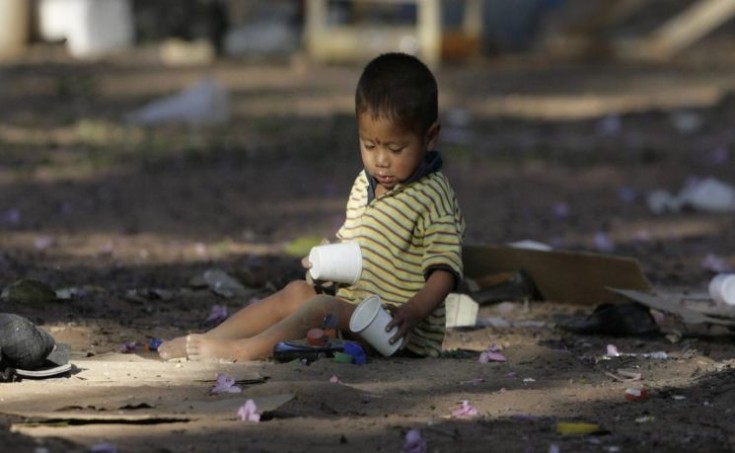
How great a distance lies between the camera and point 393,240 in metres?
4.91

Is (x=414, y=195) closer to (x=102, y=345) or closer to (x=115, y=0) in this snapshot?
(x=102, y=345)

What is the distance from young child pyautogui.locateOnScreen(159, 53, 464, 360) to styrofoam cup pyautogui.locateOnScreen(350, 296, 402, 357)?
31 millimetres

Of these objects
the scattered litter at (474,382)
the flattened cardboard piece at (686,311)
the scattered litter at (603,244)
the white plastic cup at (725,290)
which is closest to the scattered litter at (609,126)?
the scattered litter at (603,244)

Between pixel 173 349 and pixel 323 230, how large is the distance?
11.9 feet

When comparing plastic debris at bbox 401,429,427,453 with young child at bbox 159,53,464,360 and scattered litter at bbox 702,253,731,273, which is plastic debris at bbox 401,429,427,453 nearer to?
young child at bbox 159,53,464,360

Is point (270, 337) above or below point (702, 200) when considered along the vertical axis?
above

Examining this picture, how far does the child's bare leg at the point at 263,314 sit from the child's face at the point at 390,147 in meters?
0.45

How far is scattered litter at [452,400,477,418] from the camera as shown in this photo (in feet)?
13.4

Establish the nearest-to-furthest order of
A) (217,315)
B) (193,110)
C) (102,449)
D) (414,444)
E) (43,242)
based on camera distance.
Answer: (102,449), (414,444), (217,315), (43,242), (193,110)

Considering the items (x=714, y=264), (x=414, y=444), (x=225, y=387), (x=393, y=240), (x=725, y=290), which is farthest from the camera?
(x=714, y=264)

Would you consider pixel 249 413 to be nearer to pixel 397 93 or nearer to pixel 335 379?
pixel 335 379

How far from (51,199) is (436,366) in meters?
4.88

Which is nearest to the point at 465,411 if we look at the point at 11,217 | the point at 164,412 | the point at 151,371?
the point at 164,412

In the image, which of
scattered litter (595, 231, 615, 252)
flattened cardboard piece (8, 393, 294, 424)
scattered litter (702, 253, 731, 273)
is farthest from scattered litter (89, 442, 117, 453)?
A: scattered litter (595, 231, 615, 252)
